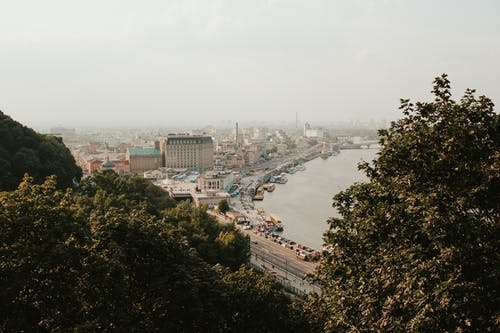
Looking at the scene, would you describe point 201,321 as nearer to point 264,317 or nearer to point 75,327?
point 264,317

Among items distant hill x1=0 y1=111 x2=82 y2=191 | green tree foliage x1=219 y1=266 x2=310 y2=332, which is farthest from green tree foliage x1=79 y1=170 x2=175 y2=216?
green tree foliage x1=219 y1=266 x2=310 y2=332

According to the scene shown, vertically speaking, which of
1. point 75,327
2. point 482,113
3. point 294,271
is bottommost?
point 294,271

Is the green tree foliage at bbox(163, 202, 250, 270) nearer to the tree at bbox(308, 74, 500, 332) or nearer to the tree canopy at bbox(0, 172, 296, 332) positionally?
the tree canopy at bbox(0, 172, 296, 332)

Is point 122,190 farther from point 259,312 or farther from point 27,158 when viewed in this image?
point 259,312

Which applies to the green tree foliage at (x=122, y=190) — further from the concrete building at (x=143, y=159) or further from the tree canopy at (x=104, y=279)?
the concrete building at (x=143, y=159)

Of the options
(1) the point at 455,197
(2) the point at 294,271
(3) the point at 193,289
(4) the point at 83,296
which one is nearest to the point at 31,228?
(4) the point at 83,296

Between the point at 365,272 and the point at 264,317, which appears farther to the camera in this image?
the point at 264,317

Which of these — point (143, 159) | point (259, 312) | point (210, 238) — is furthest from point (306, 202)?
point (259, 312)
